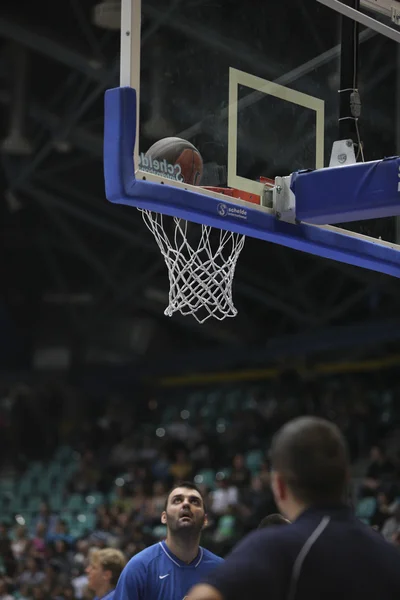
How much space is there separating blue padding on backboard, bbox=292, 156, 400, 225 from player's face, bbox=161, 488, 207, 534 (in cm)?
167

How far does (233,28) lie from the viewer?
19.0ft

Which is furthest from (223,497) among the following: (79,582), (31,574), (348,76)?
(348,76)

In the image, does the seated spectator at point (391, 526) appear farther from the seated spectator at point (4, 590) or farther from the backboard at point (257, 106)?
the backboard at point (257, 106)

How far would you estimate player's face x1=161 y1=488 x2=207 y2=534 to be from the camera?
221 inches

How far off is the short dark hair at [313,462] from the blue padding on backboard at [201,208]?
2.72 meters

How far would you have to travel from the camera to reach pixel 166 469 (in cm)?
1689

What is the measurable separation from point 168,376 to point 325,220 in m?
16.4

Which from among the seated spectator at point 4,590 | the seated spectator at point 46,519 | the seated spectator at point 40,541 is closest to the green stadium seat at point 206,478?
the seated spectator at point 46,519

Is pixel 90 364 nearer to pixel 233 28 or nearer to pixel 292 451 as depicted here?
pixel 233 28

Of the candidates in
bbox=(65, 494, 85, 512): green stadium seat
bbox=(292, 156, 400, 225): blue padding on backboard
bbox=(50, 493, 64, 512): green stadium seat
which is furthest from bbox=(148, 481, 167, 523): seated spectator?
bbox=(292, 156, 400, 225): blue padding on backboard

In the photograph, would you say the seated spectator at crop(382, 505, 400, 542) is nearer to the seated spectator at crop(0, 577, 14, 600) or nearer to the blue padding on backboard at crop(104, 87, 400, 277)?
the seated spectator at crop(0, 577, 14, 600)

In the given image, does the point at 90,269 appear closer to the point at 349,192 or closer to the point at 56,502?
the point at 56,502

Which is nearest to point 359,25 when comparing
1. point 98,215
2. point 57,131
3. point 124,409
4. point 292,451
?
point 292,451

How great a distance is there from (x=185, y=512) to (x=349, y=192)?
1.96m
